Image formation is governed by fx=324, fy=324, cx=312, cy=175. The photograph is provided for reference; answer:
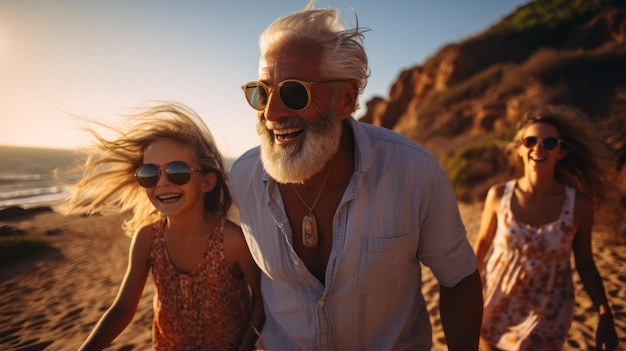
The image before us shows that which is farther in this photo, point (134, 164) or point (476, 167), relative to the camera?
point (476, 167)

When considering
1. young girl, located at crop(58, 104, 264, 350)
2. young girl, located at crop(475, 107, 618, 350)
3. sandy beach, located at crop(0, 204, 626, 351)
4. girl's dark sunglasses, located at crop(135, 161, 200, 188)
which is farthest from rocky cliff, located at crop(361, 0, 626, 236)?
girl's dark sunglasses, located at crop(135, 161, 200, 188)

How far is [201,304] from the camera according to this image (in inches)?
84.8

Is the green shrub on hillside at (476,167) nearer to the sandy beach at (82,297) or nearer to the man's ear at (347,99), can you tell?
the sandy beach at (82,297)

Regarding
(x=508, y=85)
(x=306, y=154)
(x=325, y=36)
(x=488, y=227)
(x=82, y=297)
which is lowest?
(x=82, y=297)

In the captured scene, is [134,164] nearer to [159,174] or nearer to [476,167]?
[159,174]

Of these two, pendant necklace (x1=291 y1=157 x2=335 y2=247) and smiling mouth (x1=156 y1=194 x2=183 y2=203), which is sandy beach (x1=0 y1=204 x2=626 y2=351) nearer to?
smiling mouth (x1=156 y1=194 x2=183 y2=203)

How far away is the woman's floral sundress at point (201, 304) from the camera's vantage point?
2.15 meters

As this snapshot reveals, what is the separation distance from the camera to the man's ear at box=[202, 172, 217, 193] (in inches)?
93.9

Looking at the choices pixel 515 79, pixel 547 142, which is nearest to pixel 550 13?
pixel 515 79

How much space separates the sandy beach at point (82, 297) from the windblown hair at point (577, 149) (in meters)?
1.84

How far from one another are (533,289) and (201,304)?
2407mm

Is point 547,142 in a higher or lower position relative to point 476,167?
higher

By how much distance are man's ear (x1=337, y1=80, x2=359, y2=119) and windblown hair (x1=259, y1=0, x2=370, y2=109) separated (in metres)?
0.06

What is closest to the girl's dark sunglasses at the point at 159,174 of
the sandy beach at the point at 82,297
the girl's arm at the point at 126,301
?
the girl's arm at the point at 126,301
